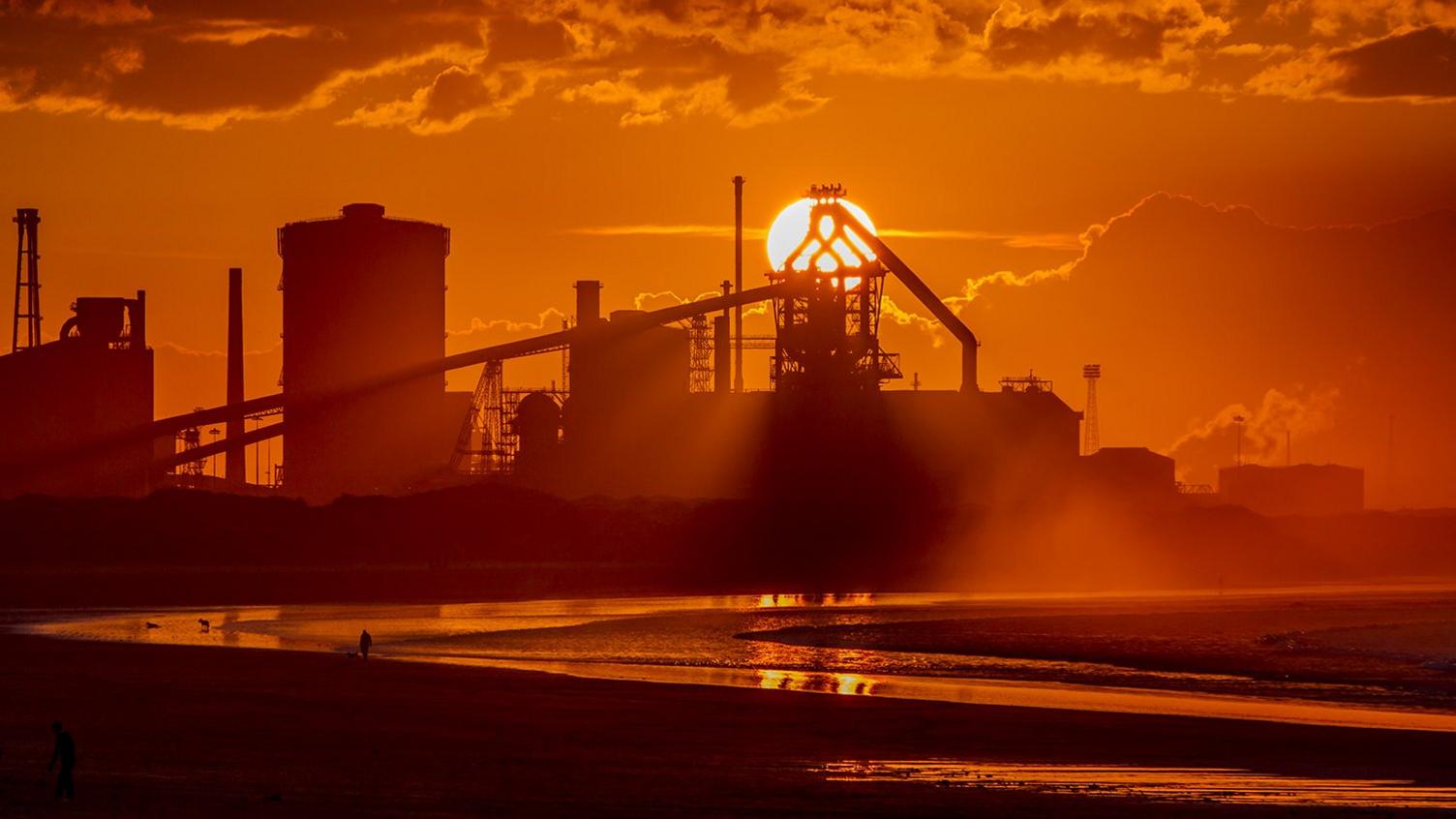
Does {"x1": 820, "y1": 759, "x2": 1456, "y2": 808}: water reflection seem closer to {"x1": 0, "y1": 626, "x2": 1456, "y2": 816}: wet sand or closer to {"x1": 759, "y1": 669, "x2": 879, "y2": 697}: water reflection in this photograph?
{"x1": 0, "y1": 626, "x2": 1456, "y2": 816}: wet sand

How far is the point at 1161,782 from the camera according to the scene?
26.4m

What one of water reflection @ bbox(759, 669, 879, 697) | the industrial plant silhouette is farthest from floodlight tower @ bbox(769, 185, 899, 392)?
water reflection @ bbox(759, 669, 879, 697)

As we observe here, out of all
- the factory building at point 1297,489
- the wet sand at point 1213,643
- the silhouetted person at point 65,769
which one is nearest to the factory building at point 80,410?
the wet sand at point 1213,643

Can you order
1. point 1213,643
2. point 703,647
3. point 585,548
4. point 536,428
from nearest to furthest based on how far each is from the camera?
point 703,647 → point 1213,643 → point 585,548 → point 536,428

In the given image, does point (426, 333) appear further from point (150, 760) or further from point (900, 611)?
point (150, 760)

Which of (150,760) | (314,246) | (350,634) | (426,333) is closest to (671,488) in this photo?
(426,333)

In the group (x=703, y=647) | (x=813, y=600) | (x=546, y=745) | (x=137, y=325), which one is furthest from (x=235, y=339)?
(x=546, y=745)

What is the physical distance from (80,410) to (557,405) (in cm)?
2598

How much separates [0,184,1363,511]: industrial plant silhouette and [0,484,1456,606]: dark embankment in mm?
3542

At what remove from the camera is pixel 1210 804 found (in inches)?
958

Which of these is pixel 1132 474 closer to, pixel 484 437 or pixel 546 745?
pixel 484 437

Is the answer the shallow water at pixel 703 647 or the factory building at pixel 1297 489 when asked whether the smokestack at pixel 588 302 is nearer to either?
the shallow water at pixel 703 647

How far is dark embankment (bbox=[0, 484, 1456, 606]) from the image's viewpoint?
82.1 m

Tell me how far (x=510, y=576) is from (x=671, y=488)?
1178 inches
